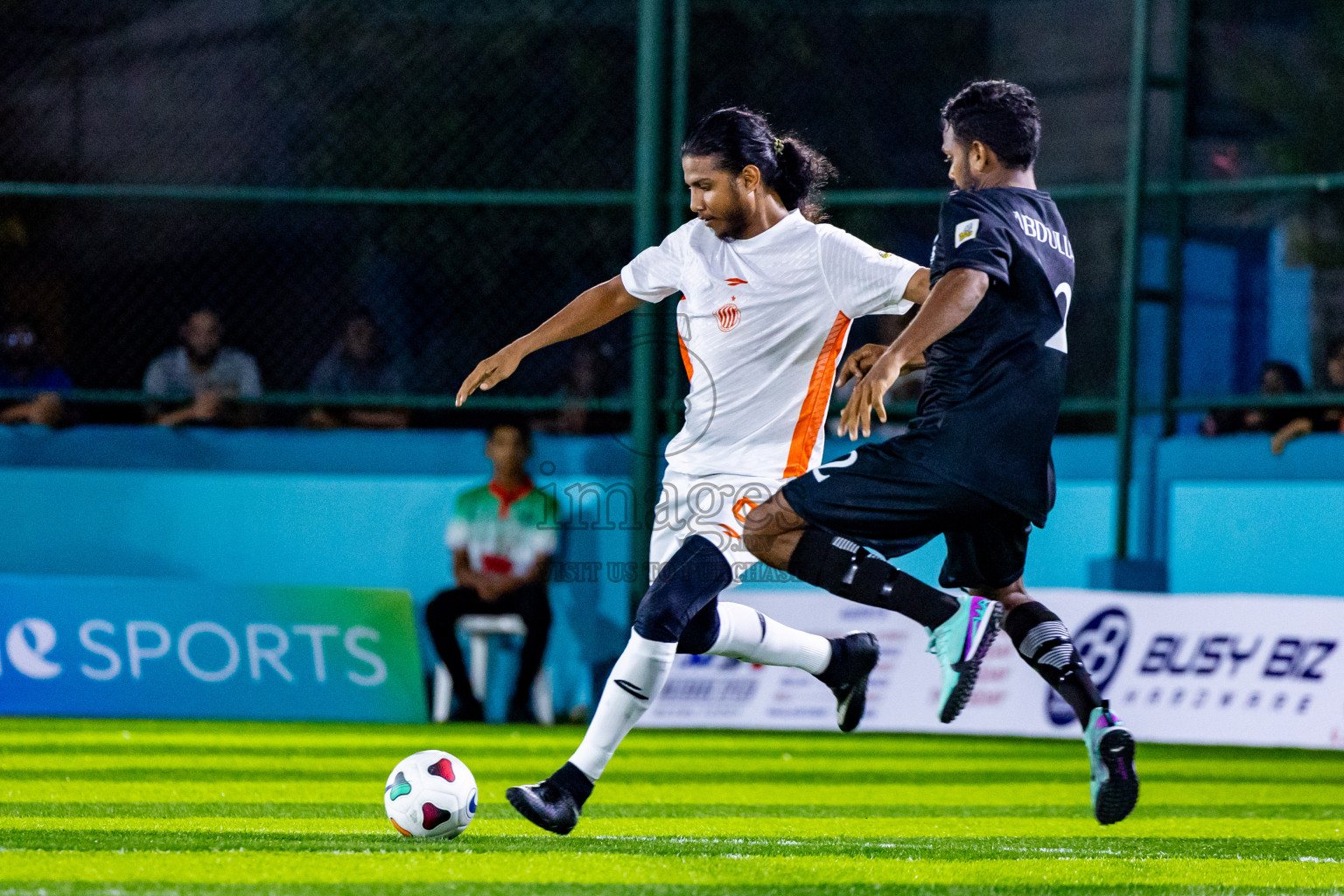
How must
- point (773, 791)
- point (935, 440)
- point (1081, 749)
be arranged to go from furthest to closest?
point (1081, 749) < point (773, 791) < point (935, 440)

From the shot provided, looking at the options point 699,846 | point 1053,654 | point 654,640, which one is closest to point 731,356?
point 654,640

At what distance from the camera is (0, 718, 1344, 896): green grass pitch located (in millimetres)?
4309

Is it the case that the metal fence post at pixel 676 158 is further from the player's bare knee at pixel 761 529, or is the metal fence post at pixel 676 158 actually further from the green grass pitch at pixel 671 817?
the player's bare knee at pixel 761 529

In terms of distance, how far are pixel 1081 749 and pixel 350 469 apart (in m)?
4.74

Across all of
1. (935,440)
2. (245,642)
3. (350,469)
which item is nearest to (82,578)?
(245,642)

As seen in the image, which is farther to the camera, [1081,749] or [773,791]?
[1081,749]

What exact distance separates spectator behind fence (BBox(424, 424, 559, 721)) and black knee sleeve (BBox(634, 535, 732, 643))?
5.37m

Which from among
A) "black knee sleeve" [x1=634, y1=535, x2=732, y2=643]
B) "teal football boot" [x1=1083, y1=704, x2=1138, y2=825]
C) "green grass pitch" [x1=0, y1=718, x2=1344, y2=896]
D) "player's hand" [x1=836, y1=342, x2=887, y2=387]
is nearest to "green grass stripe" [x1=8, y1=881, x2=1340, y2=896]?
"green grass pitch" [x1=0, y1=718, x2=1344, y2=896]

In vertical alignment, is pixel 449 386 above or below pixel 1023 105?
below

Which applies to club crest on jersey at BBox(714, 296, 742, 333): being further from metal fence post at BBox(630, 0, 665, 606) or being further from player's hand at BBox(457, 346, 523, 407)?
metal fence post at BBox(630, 0, 665, 606)

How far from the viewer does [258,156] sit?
1255 centimetres

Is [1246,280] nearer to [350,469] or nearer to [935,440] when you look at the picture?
[350,469]

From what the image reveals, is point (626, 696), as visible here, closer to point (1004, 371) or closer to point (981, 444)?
point (981, 444)

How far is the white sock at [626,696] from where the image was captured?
490 cm
